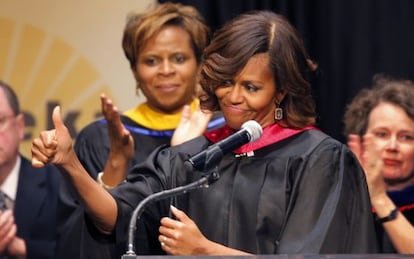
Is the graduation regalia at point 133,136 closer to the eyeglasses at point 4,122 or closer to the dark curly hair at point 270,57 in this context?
the eyeglasses at point 4,122

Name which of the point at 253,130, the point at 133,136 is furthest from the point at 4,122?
the point at 253,130

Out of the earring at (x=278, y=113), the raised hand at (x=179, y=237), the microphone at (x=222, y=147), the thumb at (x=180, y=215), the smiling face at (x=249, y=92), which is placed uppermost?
the smiling face at (x=249, y=92)

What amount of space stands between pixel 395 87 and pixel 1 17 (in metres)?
1.99

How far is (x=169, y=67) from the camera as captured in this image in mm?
5078

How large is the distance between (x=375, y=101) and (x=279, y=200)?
4.14 ft

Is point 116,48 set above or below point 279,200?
above

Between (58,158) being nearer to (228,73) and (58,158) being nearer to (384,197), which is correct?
(228,73)

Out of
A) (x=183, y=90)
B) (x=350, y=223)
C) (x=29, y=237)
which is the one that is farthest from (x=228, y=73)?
(x=29, y=237)

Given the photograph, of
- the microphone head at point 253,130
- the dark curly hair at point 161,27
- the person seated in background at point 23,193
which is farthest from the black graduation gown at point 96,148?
the microphone head at point 253,130

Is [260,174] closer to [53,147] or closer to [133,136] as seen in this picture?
[53,147]

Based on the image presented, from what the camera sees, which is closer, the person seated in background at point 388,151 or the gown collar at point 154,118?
the person seated in background at point 388,151

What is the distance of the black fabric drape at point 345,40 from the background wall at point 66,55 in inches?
17.3

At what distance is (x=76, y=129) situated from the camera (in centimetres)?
591

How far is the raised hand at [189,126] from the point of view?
16.1 feet
